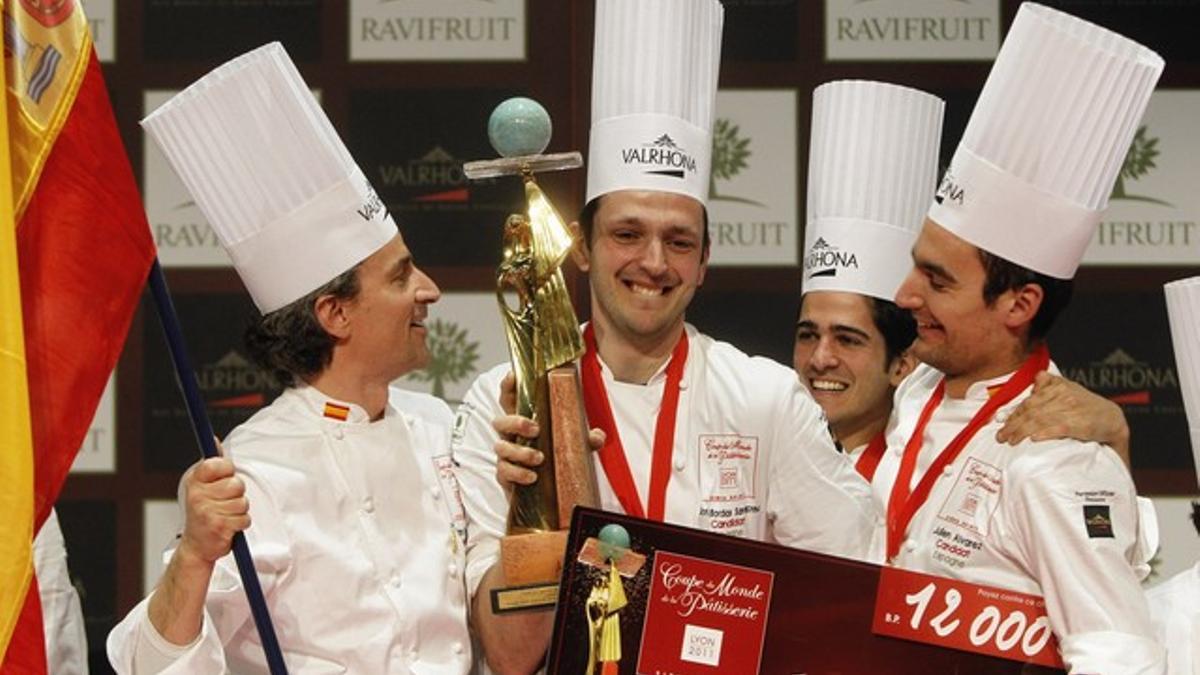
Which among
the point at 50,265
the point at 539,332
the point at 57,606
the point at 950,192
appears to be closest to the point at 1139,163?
the point at 950,192

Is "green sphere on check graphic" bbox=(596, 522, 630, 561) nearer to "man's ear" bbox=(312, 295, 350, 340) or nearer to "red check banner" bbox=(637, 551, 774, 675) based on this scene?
"red check banner" bbox=(637, 551, 774, 675)

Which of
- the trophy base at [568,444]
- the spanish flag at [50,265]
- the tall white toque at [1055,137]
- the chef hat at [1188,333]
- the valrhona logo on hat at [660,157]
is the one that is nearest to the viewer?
the spanish flag at [50,265]

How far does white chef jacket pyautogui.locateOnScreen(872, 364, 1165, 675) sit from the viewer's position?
2557 mm

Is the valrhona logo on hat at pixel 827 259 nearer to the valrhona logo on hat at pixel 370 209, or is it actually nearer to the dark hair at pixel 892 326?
the dark hair at pixel 892 326

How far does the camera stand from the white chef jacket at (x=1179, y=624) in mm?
3217

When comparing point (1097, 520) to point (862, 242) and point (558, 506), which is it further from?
point (862, 242)

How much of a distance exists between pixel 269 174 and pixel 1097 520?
1357 millimetres

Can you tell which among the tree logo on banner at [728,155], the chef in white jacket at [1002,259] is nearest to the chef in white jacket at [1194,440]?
the chef in white jacket at [1002,259]

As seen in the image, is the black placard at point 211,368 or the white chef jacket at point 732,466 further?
the black placard at point 211,368

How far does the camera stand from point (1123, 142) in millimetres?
2891

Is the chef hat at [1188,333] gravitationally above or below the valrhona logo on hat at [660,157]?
below

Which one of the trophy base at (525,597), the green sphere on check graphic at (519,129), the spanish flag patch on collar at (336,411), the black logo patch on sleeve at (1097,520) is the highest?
the green sphere on check graphic at (519,129)

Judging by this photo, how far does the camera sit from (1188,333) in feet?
10.6

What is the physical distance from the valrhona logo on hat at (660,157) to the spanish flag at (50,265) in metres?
0.94
